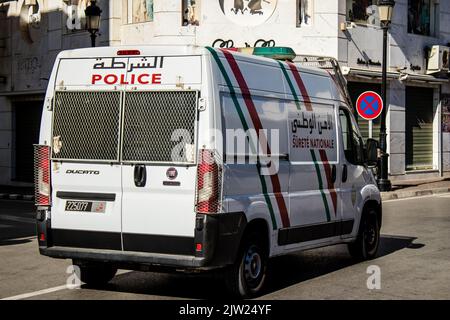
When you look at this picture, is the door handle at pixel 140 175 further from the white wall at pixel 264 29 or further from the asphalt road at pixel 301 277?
the white wall at pixel 264 29

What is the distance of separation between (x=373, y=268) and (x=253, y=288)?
7.56 feet

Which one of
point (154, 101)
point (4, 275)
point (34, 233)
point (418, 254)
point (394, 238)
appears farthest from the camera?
point (34, 233)

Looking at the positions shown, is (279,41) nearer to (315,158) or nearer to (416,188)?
(416,188)

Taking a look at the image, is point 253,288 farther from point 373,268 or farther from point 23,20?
point 23,20

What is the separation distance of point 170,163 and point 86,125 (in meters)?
1.02

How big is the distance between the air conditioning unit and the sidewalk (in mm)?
3705

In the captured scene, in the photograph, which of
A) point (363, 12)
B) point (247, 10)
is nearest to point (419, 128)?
point (363, 12)

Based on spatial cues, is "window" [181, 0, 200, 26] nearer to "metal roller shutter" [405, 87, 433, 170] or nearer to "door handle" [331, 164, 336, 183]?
"metal roller shutter" [405, 87, 433, 170]

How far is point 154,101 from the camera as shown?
752 cm

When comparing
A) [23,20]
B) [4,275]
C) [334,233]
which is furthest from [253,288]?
[23,20]

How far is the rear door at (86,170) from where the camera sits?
299 inches

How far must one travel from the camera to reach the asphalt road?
8039 millimetres

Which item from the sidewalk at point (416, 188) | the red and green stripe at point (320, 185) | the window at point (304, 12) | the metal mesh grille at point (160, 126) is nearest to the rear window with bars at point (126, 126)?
the metal mesh grille at point (160, 126)

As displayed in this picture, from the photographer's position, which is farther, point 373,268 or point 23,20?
point 23,20
